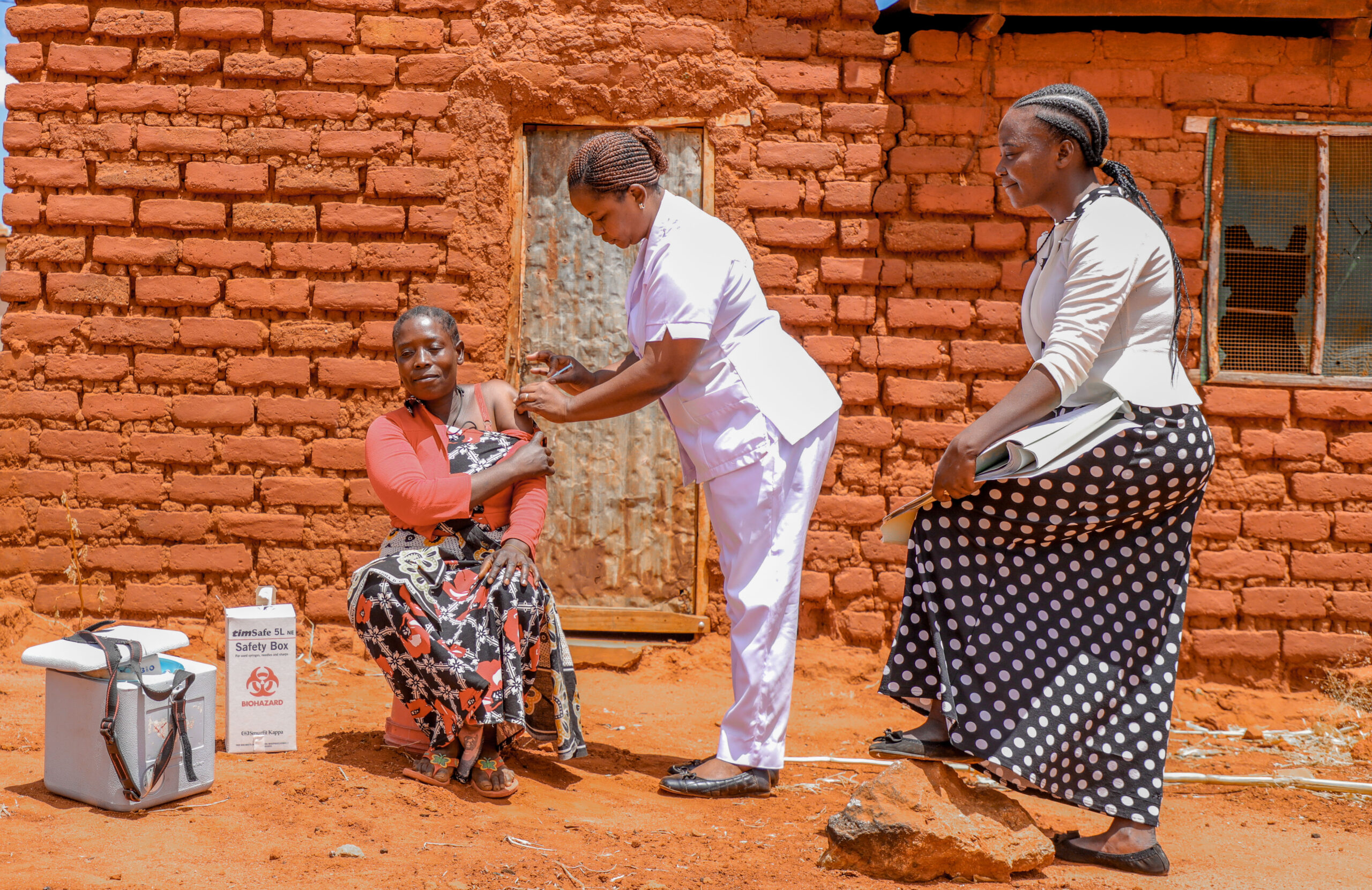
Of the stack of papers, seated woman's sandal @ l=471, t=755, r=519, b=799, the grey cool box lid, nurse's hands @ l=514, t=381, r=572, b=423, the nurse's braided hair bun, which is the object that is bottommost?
seated woman's sandal @ l=471, t=755, r=519, b=799

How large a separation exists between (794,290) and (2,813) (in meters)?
3.45

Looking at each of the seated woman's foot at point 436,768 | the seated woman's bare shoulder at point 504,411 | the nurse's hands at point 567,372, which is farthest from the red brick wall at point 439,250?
the seated woman's foot at point 436,768

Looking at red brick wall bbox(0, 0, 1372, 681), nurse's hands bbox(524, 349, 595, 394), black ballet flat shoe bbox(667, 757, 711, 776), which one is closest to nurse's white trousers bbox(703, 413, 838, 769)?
black ballet flat shoe bbox(667, 757, 711, 776)

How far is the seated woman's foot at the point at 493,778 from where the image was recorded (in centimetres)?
302

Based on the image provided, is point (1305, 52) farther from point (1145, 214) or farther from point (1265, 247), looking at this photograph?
point (1145, 214)

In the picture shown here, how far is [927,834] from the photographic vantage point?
2.56 meters

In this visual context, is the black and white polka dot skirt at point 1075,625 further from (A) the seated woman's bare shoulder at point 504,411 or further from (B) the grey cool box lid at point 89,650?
(B) the grey cool box lid at point 89,650

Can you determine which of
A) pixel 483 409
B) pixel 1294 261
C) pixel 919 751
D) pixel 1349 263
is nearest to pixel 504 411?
pixel 483 409

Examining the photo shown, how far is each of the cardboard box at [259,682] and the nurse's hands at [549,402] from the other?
0.99 m

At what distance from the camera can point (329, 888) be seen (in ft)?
7.61

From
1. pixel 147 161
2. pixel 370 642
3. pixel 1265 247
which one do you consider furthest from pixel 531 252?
pixel 1265 247

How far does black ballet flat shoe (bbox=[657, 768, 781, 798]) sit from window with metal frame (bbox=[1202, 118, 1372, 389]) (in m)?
3.05

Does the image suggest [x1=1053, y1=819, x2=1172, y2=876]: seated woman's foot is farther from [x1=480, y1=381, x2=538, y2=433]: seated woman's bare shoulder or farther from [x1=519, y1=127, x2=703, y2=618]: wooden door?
[x1=519, y1=127, x2=703, y2=618]: wooden door

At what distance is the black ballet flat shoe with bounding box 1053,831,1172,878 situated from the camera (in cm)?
259
